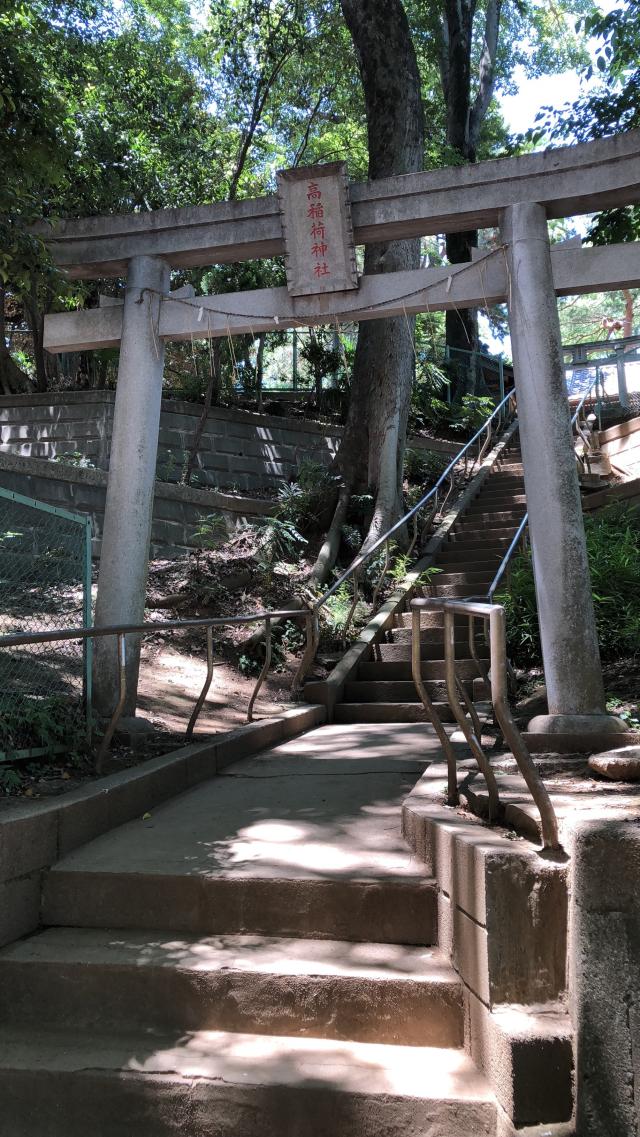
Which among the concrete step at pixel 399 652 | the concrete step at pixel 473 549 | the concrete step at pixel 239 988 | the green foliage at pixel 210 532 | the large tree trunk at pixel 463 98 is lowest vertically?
the concrete step at pixel 239 988

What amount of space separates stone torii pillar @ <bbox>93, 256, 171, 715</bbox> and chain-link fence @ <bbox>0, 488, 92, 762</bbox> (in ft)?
0.77

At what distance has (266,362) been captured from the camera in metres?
18.3

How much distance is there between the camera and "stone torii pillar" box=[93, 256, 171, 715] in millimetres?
5676

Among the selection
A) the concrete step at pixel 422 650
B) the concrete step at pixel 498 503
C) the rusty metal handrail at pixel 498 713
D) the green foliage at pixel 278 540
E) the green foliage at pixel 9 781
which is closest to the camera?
the rusty metal handrail at pixel 498 713

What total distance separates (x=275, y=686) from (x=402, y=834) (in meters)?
4.68

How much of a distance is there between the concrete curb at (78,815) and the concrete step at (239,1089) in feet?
1.98

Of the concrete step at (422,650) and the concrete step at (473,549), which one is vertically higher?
the concrete step at (473,549)

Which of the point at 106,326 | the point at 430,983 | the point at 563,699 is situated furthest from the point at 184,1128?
the point at 106,326

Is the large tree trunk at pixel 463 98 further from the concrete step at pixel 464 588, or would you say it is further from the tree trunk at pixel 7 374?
the concrete step at pixel 464 588

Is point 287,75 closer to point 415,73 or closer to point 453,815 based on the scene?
point 415,73

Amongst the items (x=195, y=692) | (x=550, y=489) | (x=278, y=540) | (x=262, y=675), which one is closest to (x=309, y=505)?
(x=278, y=540)

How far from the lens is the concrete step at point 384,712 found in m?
7.17

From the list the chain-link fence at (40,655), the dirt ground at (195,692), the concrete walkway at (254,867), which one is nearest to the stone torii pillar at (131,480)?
the chain-link fence at (40,655)

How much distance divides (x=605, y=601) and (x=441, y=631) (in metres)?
1.59
